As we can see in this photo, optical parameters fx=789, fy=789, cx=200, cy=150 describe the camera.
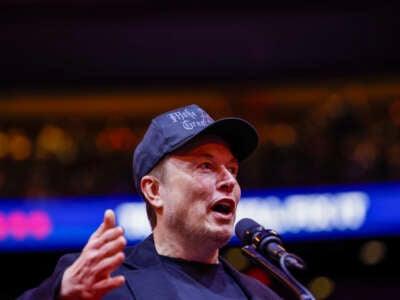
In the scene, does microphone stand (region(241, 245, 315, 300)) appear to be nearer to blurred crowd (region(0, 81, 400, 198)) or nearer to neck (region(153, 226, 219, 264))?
neck (region(153, 226, 219, 264))

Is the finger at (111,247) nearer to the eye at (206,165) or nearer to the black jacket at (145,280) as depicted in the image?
the black jacket at (145,280)

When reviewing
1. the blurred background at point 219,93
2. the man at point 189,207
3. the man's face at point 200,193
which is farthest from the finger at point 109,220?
the blurred background at point 219,93

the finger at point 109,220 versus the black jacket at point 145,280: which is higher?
the finger at point 109,220

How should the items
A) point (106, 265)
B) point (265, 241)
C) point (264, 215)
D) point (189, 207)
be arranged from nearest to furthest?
point (106, 265)
point (265, 241)
point (189, 207)
point (264, 215)

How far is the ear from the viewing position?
8.48ft

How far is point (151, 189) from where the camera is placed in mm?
2598

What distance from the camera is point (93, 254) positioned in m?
1.94

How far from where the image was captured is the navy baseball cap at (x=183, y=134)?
256 centimetres

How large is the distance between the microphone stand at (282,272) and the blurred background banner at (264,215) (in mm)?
5508

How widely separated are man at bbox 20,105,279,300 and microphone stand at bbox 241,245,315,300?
0.26m

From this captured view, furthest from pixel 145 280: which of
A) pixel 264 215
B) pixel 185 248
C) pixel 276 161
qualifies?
pixel 276 161

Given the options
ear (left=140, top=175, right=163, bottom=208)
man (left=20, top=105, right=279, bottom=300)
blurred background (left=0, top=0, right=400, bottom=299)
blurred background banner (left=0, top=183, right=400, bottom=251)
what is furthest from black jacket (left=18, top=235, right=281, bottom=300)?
blurred background (left=0, top=0, right=400, bottom=299)

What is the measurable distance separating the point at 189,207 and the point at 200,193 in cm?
6

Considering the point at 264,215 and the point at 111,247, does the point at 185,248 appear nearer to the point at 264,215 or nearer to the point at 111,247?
the point at 111,247
